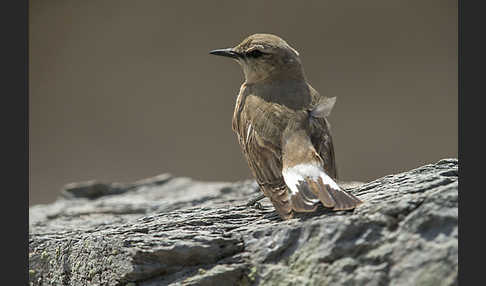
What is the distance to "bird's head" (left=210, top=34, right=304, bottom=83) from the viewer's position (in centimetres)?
452

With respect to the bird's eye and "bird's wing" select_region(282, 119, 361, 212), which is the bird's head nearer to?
the bird's eye

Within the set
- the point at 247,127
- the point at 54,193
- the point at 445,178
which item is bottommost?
the point at 54,193

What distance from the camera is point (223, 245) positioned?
302 centimetres

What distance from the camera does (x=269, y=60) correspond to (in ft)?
14.8

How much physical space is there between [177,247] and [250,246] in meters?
0.36

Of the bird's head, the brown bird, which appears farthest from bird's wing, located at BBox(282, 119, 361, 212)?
the bird's head

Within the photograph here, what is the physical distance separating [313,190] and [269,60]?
162 cm

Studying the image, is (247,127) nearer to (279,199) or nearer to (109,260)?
(279,199)

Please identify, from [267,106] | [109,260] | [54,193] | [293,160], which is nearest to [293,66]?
[267,106]

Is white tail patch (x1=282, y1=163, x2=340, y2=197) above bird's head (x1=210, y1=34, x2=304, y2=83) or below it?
below

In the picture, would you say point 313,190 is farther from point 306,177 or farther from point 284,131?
point 284,131

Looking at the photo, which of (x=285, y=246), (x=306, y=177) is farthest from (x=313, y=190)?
(x=285, y=246)

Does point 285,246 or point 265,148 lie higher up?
point 265,148

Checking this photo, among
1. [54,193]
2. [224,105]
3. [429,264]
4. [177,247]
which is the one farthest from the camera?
[224,105]
